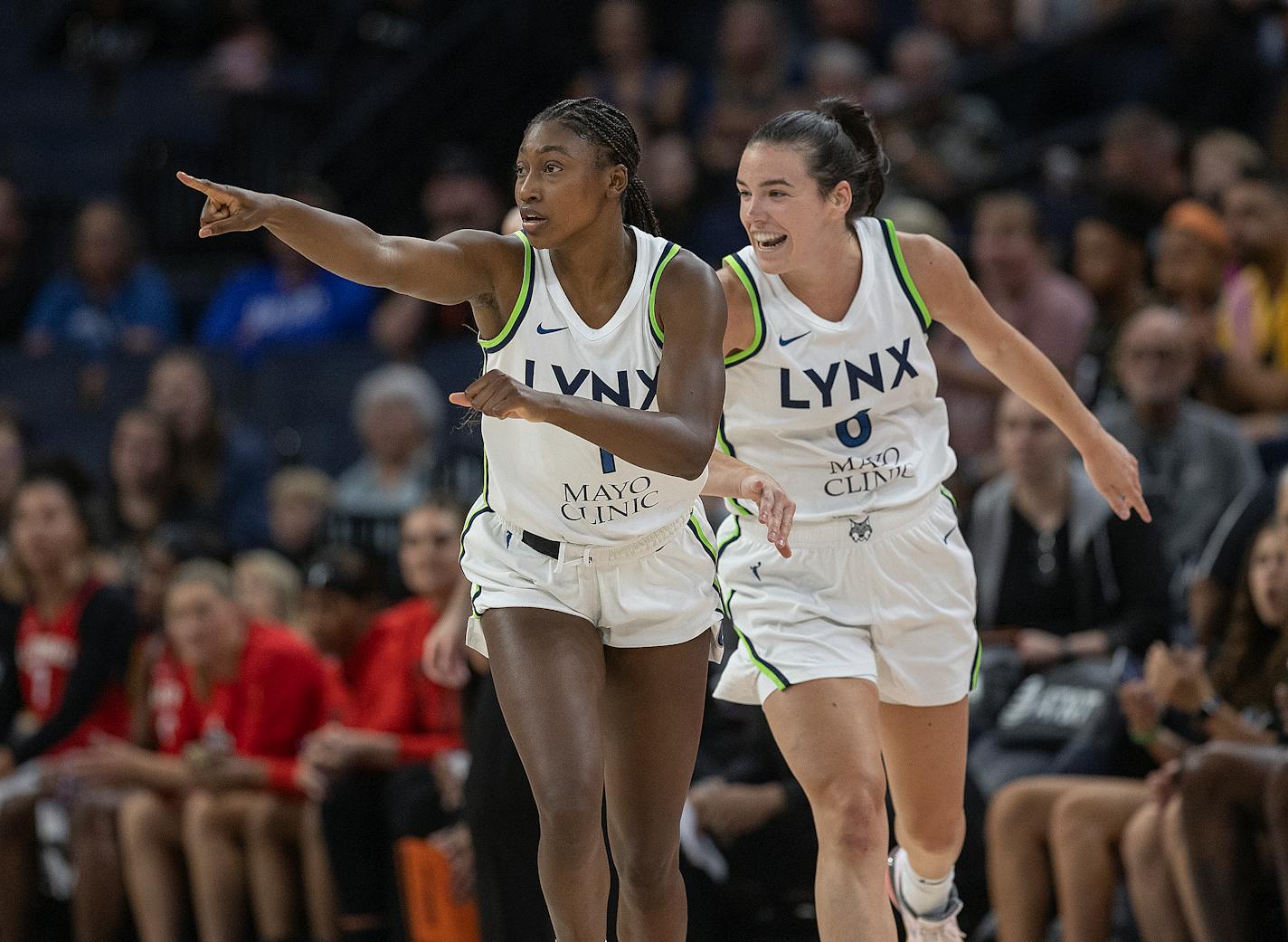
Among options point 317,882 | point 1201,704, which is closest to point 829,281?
point 1201,704

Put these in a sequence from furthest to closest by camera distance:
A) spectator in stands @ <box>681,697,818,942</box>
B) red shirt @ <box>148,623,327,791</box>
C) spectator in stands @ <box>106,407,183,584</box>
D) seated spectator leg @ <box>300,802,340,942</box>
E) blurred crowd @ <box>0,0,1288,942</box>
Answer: spectator in stands @ <box>106,407,183,584</box>
red shirt @ <box>148,623,327,791</box>
seated spectator leg @ <box>300,802,340,942</box>
spectator in stands @ <box>681,697,818,942</box>
blurred crowd @ <box>0,0,1288,942</box>

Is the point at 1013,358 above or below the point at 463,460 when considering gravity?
above

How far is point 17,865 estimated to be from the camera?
729 cm

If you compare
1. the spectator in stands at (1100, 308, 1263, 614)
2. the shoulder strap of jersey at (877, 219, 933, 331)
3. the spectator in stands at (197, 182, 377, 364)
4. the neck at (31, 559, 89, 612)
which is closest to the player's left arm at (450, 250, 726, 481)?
the shoulder strap of jersey at (877, 219, 933, 331)

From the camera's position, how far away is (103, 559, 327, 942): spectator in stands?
6805 millimetres

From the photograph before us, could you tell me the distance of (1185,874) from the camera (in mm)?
5188

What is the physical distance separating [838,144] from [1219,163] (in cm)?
442

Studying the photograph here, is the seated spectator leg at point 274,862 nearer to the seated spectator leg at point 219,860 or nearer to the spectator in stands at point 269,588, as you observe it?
the seated spectator leg at point 219,860

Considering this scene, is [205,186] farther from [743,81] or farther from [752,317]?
[743,81]

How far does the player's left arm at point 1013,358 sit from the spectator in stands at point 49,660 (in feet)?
13.9

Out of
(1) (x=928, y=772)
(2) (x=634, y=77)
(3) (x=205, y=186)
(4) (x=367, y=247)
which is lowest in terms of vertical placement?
(1) (x=928, y=772)

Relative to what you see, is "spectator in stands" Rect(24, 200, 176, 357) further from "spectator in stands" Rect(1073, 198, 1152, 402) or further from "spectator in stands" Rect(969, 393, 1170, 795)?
"spectator in stands" Rect(969, 393, 1170, 795)

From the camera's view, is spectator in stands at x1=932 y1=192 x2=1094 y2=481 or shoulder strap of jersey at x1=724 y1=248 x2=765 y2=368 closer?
shoulder strap of jersey at x1=724 y1=248 x2=765 y2=368

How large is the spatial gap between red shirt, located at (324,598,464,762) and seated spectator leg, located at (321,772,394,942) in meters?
0.19
